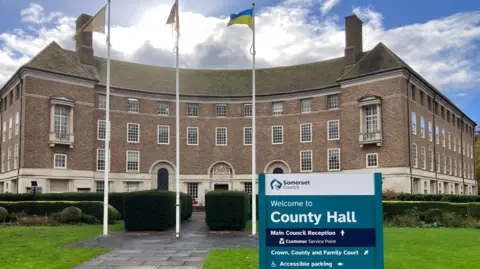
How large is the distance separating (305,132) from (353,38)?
10711 millimetres

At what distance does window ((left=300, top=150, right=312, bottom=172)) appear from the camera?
51.3 metres

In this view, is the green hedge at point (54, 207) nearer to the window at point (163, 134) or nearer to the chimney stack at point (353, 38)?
the window at point (163, 134)

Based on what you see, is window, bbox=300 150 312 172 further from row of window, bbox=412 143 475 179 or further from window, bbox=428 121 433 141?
window, bbox=428 121 433 141

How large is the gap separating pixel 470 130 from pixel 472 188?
8.52 metres

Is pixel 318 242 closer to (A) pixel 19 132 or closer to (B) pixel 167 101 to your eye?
(A) pixel 19 132

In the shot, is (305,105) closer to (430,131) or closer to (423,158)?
(423,158)

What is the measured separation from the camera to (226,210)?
22.7 m

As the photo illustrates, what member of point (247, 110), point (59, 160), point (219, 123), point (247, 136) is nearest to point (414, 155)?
point (247, 136)

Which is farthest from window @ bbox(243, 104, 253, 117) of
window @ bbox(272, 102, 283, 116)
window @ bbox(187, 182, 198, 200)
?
window @ bbox(187, 182, 198, 200)

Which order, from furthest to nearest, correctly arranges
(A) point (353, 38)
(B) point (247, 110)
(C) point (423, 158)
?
(B) point (247, 110) → (A) point (353, 38) → (C) point (423, 158)

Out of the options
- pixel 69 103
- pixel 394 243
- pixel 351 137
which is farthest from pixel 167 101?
pixel 394 243

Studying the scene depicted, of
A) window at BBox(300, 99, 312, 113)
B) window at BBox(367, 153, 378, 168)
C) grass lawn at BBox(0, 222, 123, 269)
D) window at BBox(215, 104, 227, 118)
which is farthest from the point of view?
window at BBox(215, 104, 227, 118)

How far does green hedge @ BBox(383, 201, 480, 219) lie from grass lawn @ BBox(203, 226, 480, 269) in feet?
31.8

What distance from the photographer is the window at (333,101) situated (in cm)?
5006
